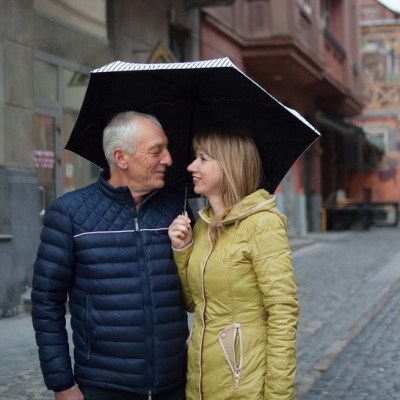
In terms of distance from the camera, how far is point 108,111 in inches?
124

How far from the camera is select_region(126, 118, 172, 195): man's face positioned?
Result: 295 cm

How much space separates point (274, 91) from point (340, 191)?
40.2 feet

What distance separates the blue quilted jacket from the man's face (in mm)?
71

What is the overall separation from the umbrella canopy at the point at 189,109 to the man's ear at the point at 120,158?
9.2 inches

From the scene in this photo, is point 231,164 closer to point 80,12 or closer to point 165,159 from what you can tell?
point 165,159

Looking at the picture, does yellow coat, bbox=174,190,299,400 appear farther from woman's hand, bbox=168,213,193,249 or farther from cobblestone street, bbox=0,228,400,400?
cobblestone street, bbox=0,228,400,400

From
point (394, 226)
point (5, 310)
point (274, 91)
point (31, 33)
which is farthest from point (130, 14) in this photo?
point (394, 226)

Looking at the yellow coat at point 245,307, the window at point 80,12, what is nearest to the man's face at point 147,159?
→ the yellow coat at point 245,307

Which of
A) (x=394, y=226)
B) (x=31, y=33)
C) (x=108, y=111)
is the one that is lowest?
(x=394, y=226)

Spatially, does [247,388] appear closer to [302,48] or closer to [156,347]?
[156,347]

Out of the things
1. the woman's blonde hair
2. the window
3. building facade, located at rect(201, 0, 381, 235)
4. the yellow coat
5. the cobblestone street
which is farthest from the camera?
building facade, located at rect(201, 0, 381, 235)

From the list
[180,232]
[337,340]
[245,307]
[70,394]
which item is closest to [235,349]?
[245,307]

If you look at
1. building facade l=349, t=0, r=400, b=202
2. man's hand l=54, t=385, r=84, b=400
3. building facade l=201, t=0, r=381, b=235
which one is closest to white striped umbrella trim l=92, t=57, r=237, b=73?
man's hand l=54, t=385, r=84, b=400

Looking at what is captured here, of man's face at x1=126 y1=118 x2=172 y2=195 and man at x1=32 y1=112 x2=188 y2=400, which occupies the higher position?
man's face at x1=126 y1=118 x2=172 y2=195
